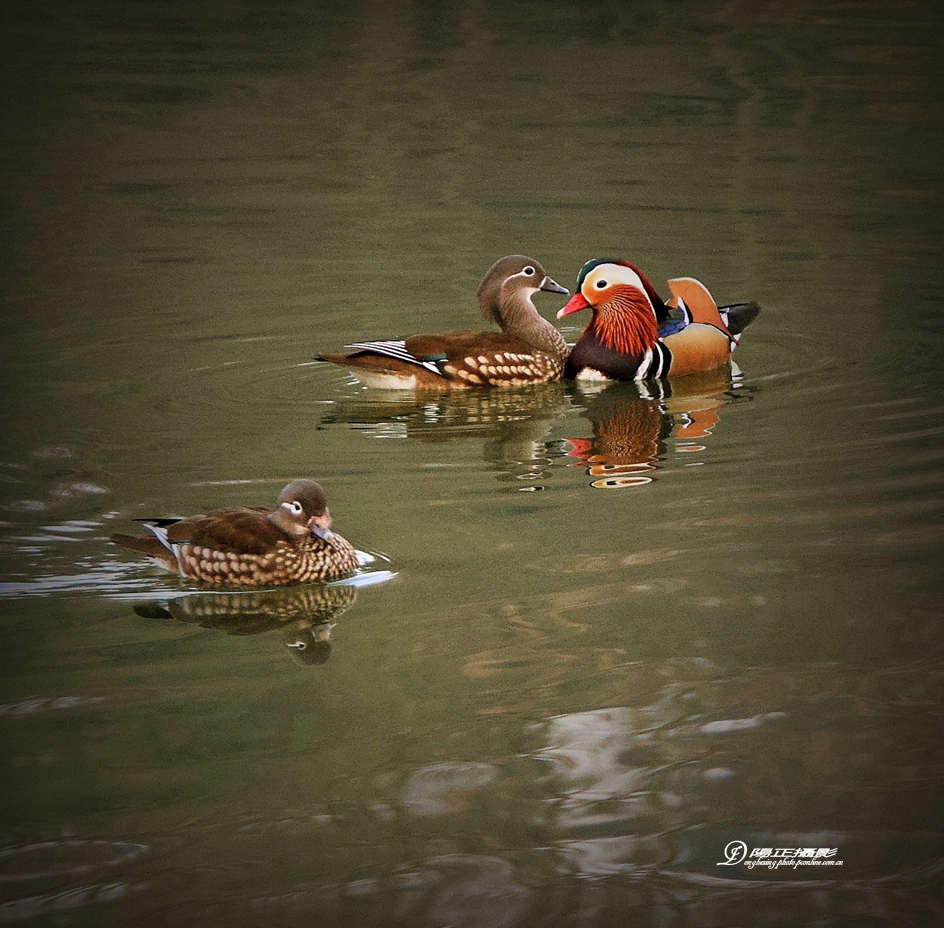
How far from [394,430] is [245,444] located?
778mm

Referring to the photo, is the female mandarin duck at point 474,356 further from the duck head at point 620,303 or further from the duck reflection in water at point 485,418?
the duck head at point 620,303

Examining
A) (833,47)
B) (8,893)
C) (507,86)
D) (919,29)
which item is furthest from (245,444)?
(919,29)

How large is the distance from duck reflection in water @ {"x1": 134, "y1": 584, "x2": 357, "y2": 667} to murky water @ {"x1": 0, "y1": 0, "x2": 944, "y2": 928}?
0.06 feet

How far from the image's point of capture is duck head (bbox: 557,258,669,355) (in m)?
8.49

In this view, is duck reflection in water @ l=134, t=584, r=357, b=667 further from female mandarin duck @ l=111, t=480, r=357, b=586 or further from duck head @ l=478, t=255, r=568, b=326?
duck head @ l=478, t=255, r=568, b=326

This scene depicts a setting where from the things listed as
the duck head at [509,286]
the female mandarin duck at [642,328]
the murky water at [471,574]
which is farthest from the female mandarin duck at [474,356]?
the female mandarin duck at [642,328]

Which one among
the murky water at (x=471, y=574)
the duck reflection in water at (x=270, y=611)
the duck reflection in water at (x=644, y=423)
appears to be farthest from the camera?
the duck reflection in water at (x=644, y=423)

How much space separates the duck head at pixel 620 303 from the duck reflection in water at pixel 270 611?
3.58 meters

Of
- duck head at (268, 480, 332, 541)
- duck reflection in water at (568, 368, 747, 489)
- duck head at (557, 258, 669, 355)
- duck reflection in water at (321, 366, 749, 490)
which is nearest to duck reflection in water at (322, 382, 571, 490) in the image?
duck reflection in water at (321, 366, 749, 490)

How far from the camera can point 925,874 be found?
148 inches

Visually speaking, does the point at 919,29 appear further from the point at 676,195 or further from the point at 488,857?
the point at 488,857

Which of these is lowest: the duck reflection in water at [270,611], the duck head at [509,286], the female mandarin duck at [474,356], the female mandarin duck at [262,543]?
the duck reflection in water at [270,611]

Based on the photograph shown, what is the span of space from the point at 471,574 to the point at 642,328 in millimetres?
3399

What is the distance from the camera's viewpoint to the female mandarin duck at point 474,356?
7.97 meters
